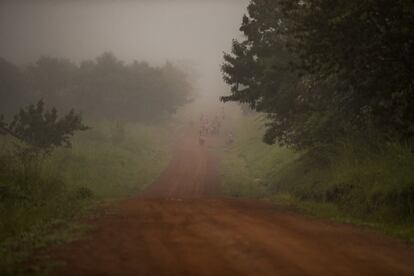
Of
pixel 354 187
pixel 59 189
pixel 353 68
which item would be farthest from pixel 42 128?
pixel 353 68

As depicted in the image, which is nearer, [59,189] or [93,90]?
[59,189]

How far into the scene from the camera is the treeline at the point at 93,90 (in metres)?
59.0

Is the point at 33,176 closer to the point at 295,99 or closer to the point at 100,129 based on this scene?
the point at 295,99

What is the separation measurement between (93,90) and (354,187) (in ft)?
164

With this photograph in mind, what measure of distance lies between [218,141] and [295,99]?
1183 inches

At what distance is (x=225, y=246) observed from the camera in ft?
27.8

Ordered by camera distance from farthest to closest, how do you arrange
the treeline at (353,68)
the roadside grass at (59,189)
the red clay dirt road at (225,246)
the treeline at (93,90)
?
1. the treeline at (93,90)
2. the treeline at (353,68)
3. the roadside grass at (59,189)
4. the red clay dirt road at (225,246)

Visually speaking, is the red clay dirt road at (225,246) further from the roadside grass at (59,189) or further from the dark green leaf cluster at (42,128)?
the dark green leaf cluster at (42,128)

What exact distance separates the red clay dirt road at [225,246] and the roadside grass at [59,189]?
70cm

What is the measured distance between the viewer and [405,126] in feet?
39.5

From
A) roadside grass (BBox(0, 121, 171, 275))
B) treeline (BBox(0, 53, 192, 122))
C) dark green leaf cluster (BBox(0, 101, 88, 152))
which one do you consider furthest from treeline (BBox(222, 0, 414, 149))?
treeline (BBox(0, 53, 192, 122))

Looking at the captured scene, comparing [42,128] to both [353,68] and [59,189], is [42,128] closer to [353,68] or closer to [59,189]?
[59,189]

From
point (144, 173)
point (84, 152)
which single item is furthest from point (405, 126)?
point (84, 152)

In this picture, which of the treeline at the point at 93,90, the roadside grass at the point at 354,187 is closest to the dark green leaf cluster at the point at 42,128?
the roadside grass at the point at 354,187
